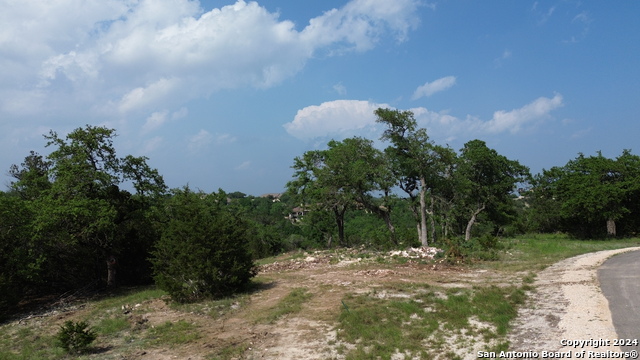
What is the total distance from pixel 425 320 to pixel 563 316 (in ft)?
9.37

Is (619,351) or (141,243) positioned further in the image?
(141,243)

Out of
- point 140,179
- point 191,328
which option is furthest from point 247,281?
point 140,179

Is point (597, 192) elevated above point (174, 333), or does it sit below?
above

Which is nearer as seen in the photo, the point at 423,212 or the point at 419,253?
the point at 419,253

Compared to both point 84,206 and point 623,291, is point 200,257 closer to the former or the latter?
point 84,206

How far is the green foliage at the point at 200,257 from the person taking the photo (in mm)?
12977

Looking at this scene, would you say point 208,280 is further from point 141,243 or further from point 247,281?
point 141,243

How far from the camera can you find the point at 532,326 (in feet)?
27.5

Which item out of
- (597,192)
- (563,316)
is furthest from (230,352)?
(597,192)

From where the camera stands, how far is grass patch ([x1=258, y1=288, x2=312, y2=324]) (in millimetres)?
10430

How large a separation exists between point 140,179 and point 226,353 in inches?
515

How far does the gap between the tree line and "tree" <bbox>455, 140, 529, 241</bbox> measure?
0.35 ft

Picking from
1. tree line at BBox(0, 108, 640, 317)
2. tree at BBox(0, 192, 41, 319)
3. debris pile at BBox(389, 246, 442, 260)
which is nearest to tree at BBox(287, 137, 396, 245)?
tree line at BBox(0, 108, 640, 317)

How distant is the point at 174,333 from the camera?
985 centimetres
